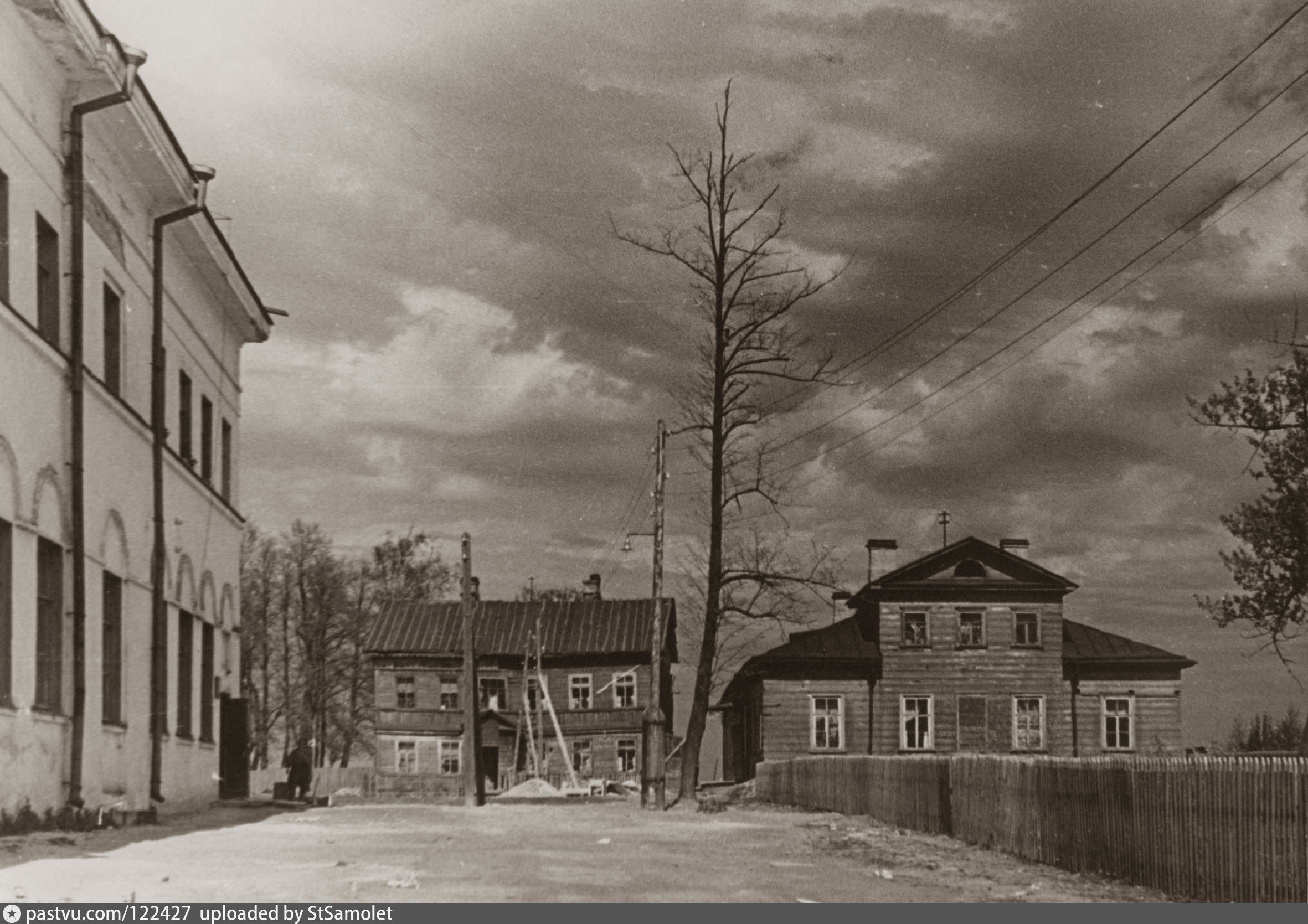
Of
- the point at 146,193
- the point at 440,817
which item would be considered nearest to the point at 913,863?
the point at 440,817

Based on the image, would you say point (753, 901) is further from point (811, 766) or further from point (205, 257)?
point (811, 766)

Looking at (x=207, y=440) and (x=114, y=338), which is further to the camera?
(x=207, y=440)

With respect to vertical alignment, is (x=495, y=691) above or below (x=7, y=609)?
below

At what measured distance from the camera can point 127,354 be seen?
2120 centimetres

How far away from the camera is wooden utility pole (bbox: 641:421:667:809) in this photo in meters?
31.5

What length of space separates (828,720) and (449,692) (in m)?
18.7

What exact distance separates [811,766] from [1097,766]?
16.5 m

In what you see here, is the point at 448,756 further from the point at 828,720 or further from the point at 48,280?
the point at 48,280

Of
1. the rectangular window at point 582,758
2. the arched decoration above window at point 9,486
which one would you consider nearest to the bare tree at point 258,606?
the rectangular window at point 582,758

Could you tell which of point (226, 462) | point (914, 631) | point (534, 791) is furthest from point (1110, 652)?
point (226, 462)

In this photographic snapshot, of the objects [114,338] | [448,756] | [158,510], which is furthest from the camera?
[448,756]

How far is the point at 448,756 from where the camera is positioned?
63.0m

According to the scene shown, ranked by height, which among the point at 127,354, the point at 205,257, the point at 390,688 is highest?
the point at 205,257
